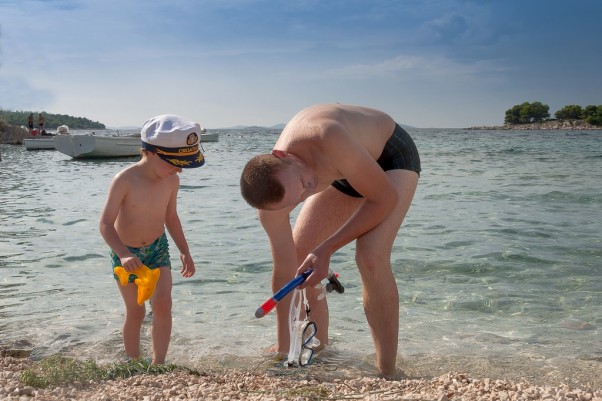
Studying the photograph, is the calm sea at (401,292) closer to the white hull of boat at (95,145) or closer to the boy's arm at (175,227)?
the boy's arm at (175,227)

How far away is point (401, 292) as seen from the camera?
5.66 meters

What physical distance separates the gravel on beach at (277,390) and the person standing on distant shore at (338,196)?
51 cm

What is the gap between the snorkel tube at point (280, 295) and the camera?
2.75m

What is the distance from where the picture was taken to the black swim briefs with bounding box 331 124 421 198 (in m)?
3.63

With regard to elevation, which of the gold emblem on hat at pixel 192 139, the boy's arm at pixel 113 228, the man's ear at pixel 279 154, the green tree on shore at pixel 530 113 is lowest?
the boy's arm at pixel 113 228

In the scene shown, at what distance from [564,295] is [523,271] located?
0.83 meters

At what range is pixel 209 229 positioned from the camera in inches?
349

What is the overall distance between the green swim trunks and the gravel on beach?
87 centimetres

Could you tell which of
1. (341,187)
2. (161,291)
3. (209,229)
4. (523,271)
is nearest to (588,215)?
(523,271)

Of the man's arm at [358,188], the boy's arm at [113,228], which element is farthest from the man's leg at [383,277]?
the boy's arm at [113,228]

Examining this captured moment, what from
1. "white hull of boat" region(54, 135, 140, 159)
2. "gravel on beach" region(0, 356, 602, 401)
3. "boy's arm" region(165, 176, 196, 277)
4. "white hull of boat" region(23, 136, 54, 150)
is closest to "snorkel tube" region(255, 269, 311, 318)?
"gravel on beach" region(0, 356, 602, 401)

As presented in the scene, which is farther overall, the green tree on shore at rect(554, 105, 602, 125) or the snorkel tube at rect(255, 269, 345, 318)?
the green tree on shore at rect(554, 105, 602, 125)

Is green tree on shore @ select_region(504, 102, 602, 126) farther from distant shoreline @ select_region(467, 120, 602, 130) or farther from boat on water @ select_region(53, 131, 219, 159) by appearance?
boat on water @ select_region(53, 131, 219, 159)

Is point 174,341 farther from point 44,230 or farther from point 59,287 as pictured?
point 44,230
